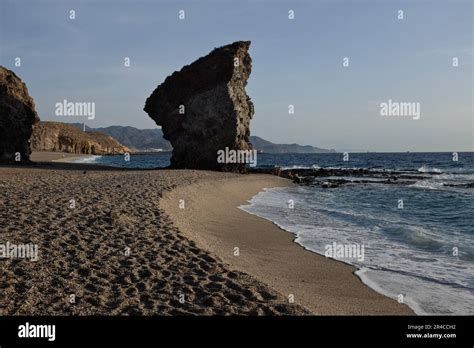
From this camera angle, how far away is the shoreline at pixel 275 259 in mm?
7848

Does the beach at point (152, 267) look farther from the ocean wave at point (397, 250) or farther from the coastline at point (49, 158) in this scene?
the coastline at point (49, 158)

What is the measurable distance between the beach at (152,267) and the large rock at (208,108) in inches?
1014

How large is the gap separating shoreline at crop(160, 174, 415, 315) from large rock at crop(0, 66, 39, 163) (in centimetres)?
2248

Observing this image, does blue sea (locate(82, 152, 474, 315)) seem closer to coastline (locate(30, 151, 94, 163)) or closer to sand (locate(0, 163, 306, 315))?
sand (locate(0, 163, 306, 315))

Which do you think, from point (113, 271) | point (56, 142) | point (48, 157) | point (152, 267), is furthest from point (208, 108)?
point (56, 142)

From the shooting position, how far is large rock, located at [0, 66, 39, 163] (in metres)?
35.7

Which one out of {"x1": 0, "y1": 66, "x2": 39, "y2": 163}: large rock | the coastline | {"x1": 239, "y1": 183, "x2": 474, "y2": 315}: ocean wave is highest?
{"x1": 0, "y1": 66, "x2": 39, "y2": 163}: large rock

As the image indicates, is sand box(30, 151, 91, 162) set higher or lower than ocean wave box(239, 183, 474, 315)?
higher

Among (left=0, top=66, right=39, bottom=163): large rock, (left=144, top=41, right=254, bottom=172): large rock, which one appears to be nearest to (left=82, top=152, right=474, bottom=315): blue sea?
(left=144, top=41, right=254, bottom=172): large rock

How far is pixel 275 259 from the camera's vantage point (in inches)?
444

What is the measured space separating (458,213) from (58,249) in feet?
62.6

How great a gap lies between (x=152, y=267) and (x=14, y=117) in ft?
110

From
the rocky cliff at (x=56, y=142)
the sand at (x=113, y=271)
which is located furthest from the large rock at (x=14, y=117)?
the rocky cliff at (x=56, y=142)
